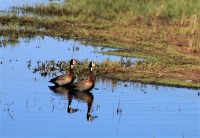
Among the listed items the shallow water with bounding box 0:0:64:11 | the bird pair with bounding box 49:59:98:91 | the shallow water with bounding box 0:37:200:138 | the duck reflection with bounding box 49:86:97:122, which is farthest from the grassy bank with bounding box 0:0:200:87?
the duck reflection with bounding box 49:86:97:122

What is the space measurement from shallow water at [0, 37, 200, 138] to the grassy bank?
2203 mm

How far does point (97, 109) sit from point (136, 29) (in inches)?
617

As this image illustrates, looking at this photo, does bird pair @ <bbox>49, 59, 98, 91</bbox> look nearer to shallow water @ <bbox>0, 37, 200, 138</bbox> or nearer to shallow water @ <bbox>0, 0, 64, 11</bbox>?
shallow water @ <bbox>0, 37, 200, 138</bbox>

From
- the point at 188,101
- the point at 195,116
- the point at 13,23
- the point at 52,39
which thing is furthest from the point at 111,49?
the point at 195,116

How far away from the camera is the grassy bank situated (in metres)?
21.9

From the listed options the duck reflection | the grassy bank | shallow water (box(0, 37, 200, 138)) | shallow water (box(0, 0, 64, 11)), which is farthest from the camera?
shallow water (box(0, 0, 64, 11))

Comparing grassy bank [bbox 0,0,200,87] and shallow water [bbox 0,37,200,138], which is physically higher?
grassy bank [bbox 0,0,200,87]

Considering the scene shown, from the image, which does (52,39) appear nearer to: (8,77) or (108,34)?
(108,34)

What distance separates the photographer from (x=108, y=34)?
1185 inches

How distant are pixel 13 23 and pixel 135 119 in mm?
17940

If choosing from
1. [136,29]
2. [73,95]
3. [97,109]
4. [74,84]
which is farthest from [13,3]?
[97,109]

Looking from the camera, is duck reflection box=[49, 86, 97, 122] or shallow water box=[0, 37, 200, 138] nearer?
shallow water box=[0, 37, 200, 138]

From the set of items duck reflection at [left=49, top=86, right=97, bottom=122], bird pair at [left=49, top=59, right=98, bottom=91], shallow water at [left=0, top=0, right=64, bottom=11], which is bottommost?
duck reflection at [left=49, top=86, right=97, bottom=122]

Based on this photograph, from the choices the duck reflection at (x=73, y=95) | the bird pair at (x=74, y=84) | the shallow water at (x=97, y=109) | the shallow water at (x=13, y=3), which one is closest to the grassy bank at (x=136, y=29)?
the shallow water at (x=13, y=3)
